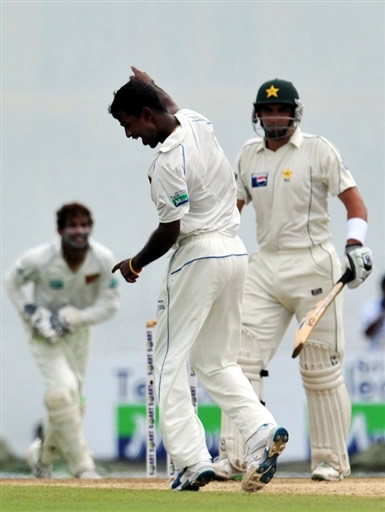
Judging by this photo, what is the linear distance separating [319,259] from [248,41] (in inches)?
167

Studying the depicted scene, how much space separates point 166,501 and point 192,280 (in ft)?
3.22

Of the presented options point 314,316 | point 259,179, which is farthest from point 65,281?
point 314,316

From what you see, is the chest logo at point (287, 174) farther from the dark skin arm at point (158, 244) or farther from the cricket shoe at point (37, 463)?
the cricket shoe at point (37, 463)

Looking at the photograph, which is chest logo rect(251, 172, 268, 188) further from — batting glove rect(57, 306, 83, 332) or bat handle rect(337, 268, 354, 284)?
batting glove rect(57, 306, 83, 332)

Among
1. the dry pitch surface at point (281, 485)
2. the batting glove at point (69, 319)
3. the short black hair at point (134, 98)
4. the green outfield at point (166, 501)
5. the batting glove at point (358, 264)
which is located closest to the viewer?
the green outfield at point (166, 501)

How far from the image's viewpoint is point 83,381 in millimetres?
11438

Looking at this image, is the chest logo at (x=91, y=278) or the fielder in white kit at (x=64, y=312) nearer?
the fielder in white kit at (x=64, y=312)

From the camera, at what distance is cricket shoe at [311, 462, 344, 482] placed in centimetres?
859

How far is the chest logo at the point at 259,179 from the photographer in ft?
28.3

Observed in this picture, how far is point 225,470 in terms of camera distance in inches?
335

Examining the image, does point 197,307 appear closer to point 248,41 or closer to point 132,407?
point 132,407

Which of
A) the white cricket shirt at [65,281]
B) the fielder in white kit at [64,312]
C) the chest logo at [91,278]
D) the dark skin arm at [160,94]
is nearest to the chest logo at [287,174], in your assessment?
the dark skin arm at [160,94]

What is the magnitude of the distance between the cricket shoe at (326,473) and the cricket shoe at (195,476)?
132 centimetres

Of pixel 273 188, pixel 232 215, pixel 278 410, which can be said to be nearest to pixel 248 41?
pixel 278 410
